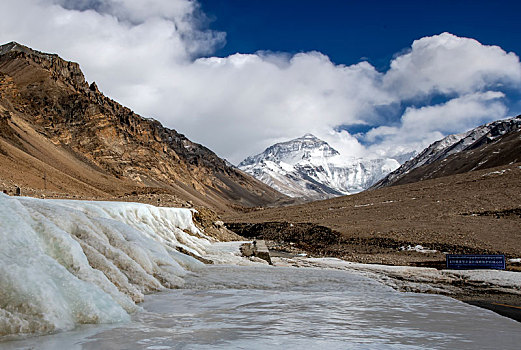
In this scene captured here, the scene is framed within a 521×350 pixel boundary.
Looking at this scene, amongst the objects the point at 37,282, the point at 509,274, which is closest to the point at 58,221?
the point at 37,282

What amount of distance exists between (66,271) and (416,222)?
48317 mm

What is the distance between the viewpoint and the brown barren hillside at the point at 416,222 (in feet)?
118

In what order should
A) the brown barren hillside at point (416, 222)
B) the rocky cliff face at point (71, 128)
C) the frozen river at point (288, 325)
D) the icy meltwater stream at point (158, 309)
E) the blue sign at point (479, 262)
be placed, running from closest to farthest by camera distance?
1. the frozen river at point (288, 325)
2. the icy meltwater stream at point (158, 309)
3. the blue sign at point (479, 262)
4. the brown barren hillside at point (416, 222)
5. the rocky cliff face at point (71, 128)

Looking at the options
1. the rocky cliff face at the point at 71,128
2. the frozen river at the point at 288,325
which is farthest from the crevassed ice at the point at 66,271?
the rocky cliff face at the point at 71,128

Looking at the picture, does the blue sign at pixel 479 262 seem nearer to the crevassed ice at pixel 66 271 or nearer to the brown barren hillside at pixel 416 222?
the brown barren hillside at pixel 416 222

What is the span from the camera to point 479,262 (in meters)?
22.6

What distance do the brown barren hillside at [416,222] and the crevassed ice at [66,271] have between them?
2224 cm

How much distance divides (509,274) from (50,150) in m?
74.5

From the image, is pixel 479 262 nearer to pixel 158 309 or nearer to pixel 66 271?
pixel 158 309

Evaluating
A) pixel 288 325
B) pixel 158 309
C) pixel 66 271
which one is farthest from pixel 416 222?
pixel 66 271

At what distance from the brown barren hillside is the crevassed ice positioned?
73.0 ft

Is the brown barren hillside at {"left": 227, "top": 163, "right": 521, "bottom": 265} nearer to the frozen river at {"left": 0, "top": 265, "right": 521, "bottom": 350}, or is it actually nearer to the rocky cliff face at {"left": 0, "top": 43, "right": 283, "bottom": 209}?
the frozen river at {"left": 0, "top": 265, "right": 521, "bottom": 350}

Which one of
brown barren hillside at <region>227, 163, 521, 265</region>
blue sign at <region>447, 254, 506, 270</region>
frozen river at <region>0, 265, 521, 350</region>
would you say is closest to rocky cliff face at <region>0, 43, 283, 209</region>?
brown barren hillside at <region>227, 163, 521, 265</region>

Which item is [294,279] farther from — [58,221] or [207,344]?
[207,344]
